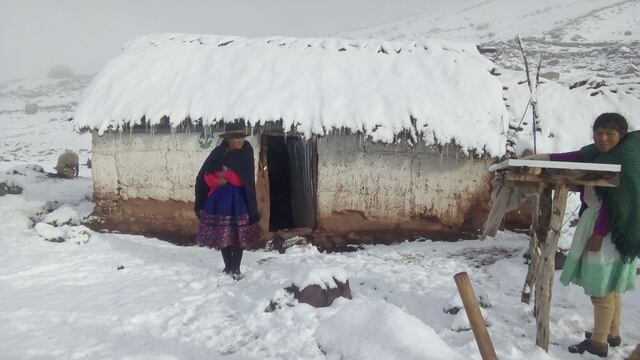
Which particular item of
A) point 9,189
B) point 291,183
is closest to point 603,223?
point 291,183

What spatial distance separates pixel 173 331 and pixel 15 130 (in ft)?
98.1

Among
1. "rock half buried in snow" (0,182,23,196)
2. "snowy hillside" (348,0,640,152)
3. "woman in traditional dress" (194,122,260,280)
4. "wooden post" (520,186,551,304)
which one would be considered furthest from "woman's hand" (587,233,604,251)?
"rock half buried in snow" (0,182,23,196)

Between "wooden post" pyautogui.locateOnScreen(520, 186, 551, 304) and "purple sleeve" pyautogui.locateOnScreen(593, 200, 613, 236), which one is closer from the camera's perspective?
"purple sleeve" pyautogui.locateOnScreen(593, 200, 613, 236)

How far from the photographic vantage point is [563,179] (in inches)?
116

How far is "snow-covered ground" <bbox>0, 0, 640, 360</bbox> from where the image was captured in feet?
10.6

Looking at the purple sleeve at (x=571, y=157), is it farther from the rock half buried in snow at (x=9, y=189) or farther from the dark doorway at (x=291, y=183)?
the rock half buried in snow at (x=9, y=189)

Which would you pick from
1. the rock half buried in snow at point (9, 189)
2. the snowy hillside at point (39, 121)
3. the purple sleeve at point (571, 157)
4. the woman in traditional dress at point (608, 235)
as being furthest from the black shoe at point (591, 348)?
the rock half buried in snow at point (9, 189)

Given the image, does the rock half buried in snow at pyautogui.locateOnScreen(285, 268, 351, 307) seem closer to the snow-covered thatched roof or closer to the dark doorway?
the snow-covered thatched roof

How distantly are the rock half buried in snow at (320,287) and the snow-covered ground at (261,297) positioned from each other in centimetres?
5

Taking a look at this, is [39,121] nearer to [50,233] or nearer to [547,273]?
[50,233]

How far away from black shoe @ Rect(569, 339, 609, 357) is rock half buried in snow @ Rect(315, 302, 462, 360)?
105 centimetres

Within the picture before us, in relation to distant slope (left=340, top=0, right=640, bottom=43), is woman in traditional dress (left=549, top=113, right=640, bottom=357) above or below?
below

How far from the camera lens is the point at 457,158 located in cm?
649

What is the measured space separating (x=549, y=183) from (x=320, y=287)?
2062 millimetres
